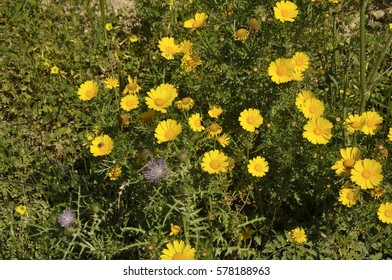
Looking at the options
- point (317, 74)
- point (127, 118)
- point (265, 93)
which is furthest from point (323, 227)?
point (317, 74)

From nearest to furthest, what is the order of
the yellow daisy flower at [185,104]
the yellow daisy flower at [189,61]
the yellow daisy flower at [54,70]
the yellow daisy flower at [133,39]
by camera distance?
the yellow daisy flower at [185,104], the yellow daisy flower at [189,61], the yellow daisy flower at [54,70], the yellow daisy flower at [133,39]

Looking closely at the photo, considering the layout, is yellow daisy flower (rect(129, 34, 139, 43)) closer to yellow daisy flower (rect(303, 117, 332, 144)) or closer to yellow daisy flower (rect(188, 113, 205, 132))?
yellow daisy flower (rect(188, 113, 205, 132))

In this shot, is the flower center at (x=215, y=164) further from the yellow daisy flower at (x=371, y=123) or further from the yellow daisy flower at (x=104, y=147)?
the yellow daisy flower at (x=371, y=123)

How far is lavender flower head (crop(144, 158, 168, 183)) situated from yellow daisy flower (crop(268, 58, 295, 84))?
0.66 meters

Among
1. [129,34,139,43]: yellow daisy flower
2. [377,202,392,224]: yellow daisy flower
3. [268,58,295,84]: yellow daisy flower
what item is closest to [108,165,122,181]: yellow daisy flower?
[268,58,295,84]: yellow daisy flower

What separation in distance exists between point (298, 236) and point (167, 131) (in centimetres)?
81

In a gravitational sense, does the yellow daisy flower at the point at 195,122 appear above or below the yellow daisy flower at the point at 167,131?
above

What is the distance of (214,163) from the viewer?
212 cm

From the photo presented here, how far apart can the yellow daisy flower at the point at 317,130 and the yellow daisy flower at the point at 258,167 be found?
29 cm

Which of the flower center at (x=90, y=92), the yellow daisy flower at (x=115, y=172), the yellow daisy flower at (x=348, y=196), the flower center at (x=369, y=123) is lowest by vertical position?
the yellow daisy flower at (x=348, y=196)

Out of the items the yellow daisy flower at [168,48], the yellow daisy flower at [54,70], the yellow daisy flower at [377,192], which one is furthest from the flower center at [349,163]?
the yellow daisy flower at [54,70]

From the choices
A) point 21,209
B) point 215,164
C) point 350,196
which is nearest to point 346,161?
point 350,196

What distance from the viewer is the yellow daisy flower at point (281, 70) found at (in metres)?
2.16

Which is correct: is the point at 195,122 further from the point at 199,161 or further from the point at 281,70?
the point at 281,70
